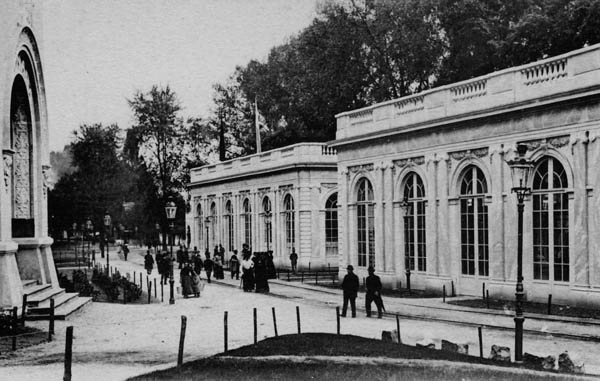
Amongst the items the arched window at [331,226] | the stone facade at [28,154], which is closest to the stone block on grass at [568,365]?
the stone facade at [28,154]

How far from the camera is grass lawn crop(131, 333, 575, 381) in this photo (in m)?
10.8

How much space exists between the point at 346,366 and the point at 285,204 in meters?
33.1

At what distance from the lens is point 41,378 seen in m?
12.1

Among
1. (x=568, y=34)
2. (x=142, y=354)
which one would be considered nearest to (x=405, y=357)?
(x=142, y=354)

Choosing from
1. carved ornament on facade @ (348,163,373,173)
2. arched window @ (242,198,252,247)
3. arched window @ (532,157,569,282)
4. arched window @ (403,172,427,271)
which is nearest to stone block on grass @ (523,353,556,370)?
arched window @ (532,157,569,282)

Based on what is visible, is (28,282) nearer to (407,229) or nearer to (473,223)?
(407,229)

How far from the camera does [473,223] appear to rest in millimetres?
25344

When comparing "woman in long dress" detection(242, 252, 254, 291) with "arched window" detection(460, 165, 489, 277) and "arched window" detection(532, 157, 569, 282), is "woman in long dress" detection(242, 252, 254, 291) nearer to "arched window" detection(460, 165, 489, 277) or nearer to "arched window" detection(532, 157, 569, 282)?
"arched window" detection(460, 165, 489, 277)

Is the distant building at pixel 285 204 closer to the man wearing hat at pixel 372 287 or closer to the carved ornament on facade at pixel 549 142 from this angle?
the carved ornament on facade at pixel 549 142

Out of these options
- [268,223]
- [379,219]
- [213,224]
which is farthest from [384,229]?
[213,224]

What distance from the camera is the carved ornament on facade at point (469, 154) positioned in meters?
24.8

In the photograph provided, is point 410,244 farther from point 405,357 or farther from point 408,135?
point 405,357

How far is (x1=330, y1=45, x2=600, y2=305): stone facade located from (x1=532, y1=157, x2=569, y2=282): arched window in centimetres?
3

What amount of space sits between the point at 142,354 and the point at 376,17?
39158 mm
